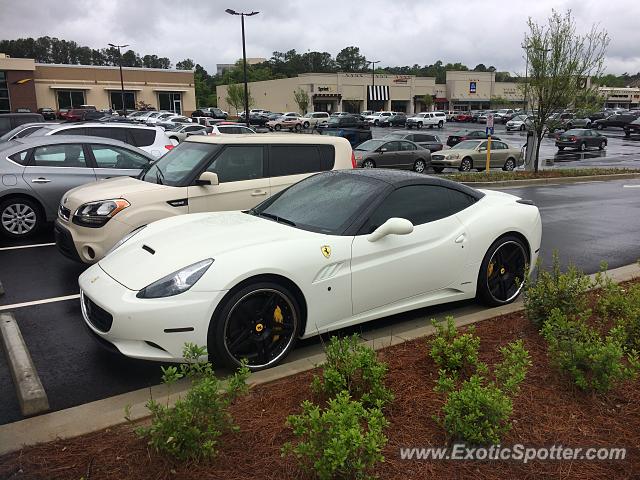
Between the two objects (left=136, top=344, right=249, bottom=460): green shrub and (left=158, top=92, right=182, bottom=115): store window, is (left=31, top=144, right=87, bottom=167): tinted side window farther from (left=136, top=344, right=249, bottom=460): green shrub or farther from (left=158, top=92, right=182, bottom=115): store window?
(left=158, top=92, right=182, bottom=115): store window

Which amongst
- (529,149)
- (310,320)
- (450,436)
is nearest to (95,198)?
(310,320)

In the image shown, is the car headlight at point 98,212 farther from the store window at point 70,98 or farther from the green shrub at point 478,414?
the store window at point 70,98

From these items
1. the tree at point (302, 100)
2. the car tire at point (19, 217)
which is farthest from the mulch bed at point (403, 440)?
the tree at point (302, 100)

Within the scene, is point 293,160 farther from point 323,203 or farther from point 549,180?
point 549,180

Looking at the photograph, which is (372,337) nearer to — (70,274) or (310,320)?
(310,320)

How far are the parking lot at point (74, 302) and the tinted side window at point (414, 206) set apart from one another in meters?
0.98

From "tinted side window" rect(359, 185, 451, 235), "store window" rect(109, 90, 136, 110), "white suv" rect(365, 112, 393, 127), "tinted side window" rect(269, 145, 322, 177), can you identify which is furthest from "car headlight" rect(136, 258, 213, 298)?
"store window" rect(109, 90, 136, 110)

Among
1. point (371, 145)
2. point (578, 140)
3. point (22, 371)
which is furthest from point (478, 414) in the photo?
point (578, 140)

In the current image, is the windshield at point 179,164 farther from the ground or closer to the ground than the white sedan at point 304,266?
farther from the ground

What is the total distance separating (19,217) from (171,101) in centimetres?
7123

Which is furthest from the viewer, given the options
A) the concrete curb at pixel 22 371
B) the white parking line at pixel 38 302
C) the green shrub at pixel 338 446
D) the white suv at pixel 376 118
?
the white suv at pixel 376 118

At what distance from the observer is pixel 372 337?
4.72m

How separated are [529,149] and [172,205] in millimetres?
18305

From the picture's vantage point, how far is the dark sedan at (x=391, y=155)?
64.9 ft
